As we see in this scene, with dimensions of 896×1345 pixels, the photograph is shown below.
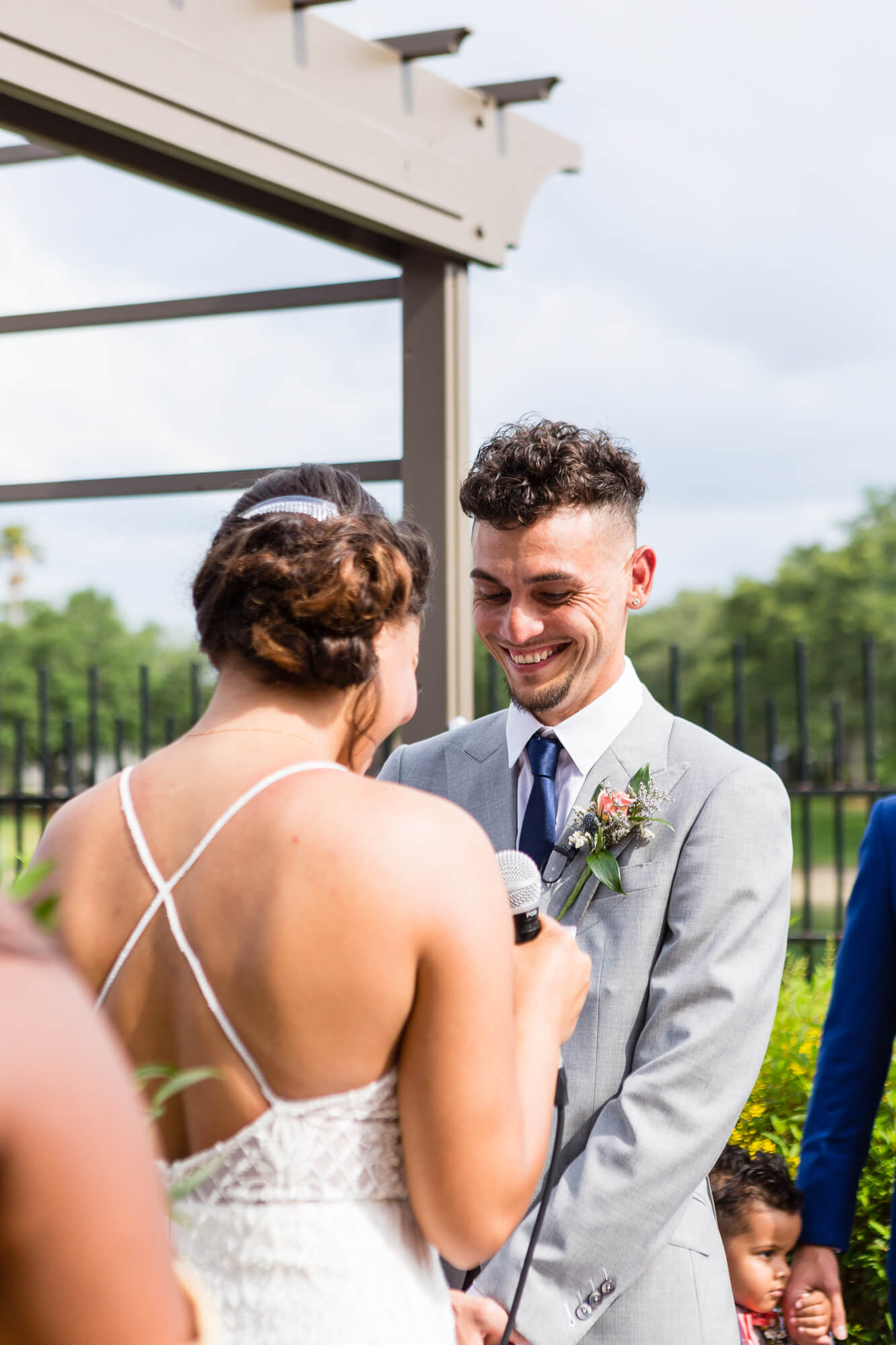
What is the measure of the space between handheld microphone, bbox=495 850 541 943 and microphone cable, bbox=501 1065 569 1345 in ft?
1.20

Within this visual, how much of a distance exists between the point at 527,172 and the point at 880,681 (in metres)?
55.9

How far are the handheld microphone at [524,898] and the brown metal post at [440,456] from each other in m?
2.99

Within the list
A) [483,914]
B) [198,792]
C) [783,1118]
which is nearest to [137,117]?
[198,792]

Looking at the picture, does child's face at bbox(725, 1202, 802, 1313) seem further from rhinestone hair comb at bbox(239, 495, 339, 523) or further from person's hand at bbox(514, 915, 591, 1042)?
rhinestone hair comb at bbox(239, 495, 339, 523)

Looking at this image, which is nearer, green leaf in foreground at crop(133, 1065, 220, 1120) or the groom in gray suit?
green leaf in foreground at crop(133, 1065, 220, 1120)

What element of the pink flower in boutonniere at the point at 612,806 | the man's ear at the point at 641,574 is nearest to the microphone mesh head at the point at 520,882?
the pink flower in boutonniere at the point at 612,806

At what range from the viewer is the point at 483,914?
1.61 metres

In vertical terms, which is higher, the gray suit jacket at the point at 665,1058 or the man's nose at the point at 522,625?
the man's nose at the point at 522,625

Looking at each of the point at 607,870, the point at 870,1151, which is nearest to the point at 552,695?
the point at 607,870

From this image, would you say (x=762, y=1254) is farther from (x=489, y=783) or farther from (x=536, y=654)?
(x=536, y=654)

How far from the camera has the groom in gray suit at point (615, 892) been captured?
2301 millimetres

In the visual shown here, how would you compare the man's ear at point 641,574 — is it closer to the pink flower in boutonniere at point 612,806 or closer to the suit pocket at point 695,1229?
the pink flower in boutonniere at point 612,806

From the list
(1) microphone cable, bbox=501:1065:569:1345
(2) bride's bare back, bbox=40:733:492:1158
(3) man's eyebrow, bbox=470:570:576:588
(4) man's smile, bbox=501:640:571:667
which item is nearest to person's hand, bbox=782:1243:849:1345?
(1) microphone cable, bbox=501:1065:569:1345

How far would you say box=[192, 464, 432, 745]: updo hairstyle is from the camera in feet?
5.81
